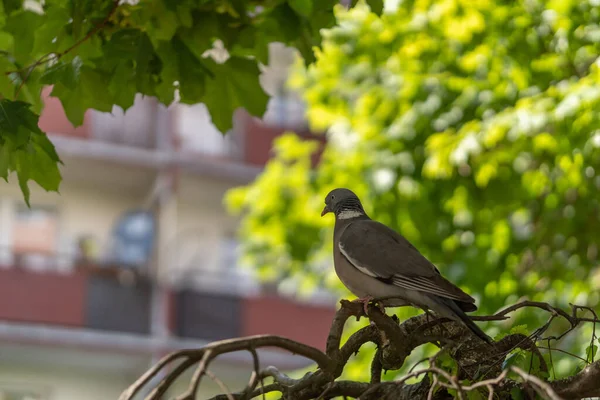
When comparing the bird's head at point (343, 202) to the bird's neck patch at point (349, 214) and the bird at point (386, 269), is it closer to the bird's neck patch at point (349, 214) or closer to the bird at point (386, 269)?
the bird's neck patch at point (349, 214)

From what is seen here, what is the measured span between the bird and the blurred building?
12003mm

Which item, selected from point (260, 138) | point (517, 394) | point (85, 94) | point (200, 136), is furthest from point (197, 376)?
point (200, 136)

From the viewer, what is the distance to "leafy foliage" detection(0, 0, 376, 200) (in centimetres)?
415

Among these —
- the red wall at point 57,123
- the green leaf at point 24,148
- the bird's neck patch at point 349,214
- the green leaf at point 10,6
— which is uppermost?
the red wall at point 57,123

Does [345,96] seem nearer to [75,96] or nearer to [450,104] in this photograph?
[450,104]

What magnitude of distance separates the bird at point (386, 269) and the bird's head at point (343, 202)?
104 millimetres

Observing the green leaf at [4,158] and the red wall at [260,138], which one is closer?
the green leaf at [4,158]

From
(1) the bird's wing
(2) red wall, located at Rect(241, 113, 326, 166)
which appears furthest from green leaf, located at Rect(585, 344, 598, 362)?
(2) red wall, located at Rect(241, 113, 326, 166)

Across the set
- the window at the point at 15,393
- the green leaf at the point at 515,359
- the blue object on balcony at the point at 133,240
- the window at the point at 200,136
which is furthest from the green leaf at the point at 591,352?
the window at the point at 200,136

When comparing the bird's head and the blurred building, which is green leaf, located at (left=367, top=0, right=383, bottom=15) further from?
the blurred building

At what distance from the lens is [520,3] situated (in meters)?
7.95

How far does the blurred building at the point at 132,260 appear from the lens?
1595 cm

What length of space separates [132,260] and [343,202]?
12.7m

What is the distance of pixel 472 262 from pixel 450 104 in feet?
4.21
